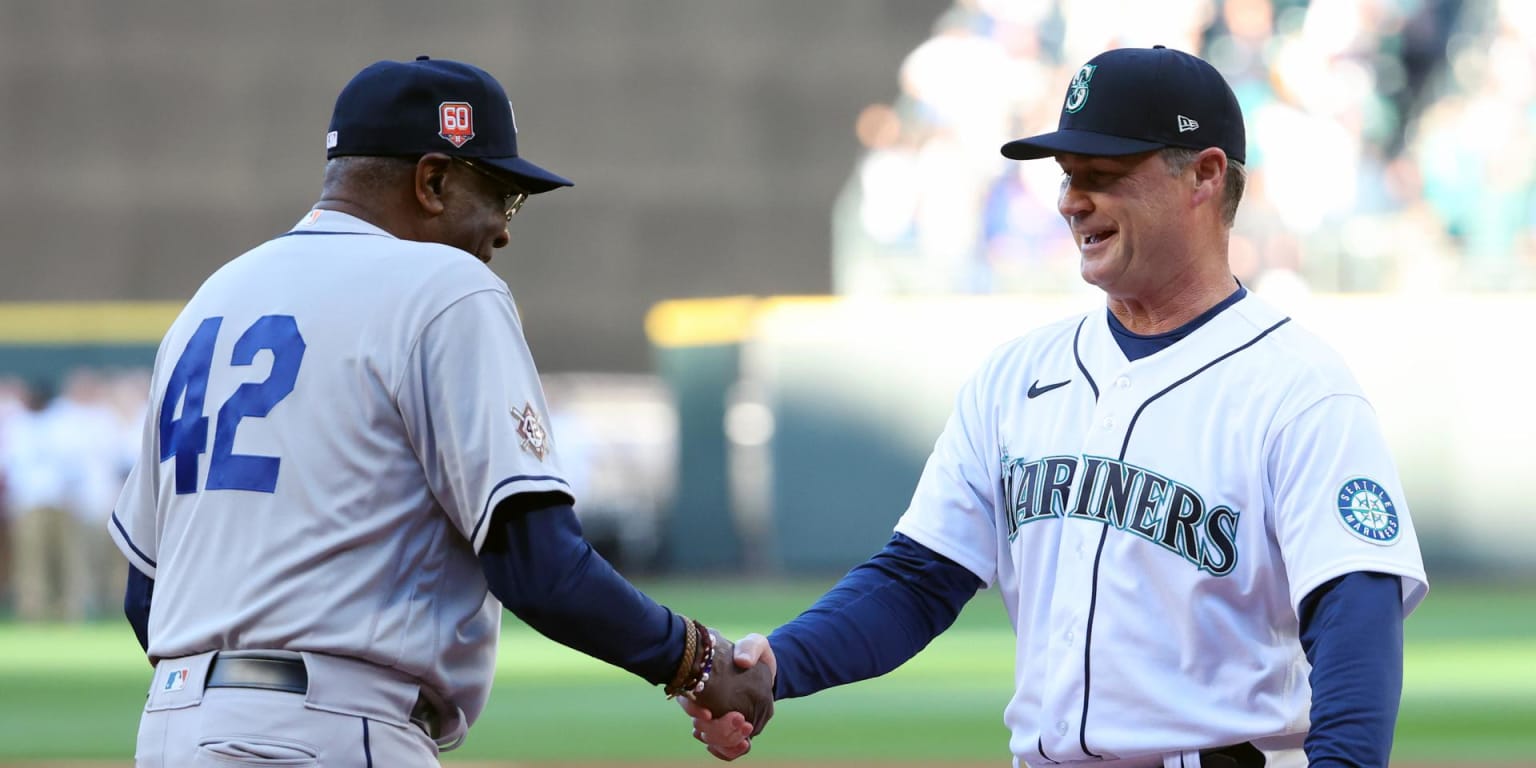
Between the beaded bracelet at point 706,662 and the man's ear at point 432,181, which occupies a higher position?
the man's ear at point 432,181

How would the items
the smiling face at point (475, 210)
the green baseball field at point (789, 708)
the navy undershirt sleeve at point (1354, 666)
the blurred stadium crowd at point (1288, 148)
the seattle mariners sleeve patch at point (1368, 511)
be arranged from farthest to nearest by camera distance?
the blurred stadium crowd at point (1288, 148)
the green baseball field at point (789, 708)
the smiling face at point (475, 210)
the seattle mariners sleeve patch at point (1368, 511)
the navy undershirt sleeve at point (1354, 666)

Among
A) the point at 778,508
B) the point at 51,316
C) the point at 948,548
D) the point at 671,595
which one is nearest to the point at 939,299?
the point at 778,508

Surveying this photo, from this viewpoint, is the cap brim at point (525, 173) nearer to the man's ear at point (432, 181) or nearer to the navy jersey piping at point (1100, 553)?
the man's ear at point (432, 181)

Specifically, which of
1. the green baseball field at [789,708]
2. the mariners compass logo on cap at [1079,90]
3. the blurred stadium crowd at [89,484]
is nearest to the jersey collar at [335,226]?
the mariners compass logo on cap at [1079,90]

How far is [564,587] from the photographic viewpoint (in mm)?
2908

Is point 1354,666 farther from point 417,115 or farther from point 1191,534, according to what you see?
point 417,115

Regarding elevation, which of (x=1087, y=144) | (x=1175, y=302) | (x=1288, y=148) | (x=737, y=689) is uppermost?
(x=1288, y=148)

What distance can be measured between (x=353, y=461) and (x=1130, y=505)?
3.51 feet

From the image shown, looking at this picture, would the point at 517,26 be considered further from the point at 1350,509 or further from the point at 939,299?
the point at 1350,509

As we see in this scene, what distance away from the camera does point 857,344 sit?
16625mm

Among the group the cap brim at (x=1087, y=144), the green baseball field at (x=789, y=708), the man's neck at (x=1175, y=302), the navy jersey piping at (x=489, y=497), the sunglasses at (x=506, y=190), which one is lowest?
the green baseball field at (x=789, y=708)

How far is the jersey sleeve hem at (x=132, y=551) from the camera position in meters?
3.18

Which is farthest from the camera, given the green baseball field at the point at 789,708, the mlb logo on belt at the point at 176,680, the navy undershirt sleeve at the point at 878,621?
the green baseball field at the point at 789,708

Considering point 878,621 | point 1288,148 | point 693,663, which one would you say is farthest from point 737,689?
point 1288,148
